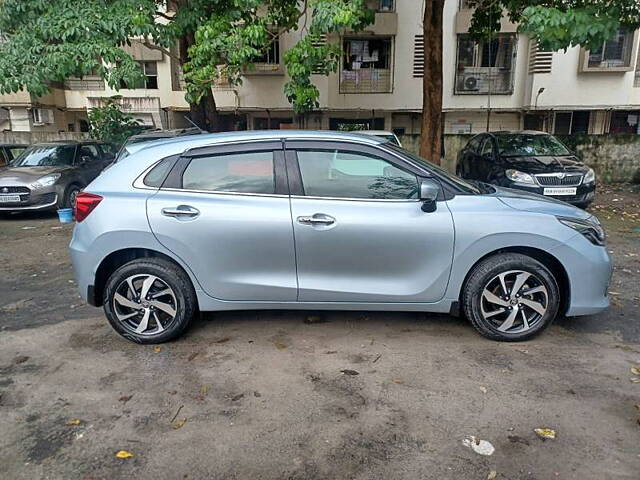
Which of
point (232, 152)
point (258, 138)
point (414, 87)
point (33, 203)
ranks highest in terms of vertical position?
point (414, 87)

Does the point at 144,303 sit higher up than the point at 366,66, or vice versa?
the point at 366,66

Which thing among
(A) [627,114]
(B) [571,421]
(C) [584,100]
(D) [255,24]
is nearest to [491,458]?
(B) [571,421]

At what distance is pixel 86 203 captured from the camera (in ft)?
12.3

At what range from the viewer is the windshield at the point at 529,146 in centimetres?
944

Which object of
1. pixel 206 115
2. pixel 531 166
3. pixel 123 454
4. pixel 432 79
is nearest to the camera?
pixel 123 454

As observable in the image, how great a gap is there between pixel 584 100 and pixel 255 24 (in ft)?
46.4

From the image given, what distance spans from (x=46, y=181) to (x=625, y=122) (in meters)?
20.7

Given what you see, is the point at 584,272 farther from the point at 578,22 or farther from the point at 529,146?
the point at 529,146

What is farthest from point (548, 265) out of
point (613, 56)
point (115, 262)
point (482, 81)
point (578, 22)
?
point (613, 56)

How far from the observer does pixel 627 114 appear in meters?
18.8

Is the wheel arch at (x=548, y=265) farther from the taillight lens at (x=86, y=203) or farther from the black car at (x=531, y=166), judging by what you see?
the black car at (x=531, y=166)

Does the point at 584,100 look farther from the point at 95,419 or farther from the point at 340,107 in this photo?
the point at 95,419

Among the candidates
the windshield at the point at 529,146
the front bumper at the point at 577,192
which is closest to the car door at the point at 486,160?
the windshield at the point at 529,146

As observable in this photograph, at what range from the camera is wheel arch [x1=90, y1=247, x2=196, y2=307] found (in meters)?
3.79
